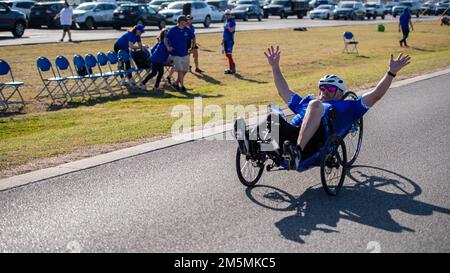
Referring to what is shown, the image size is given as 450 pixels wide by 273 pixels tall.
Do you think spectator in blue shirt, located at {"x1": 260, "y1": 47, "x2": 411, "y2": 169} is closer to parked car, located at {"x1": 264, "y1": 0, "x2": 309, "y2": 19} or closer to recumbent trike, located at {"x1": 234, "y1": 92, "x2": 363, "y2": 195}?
recumbent trike, located at {"x1": 234, "y1": 92, "x2": 363, "y2": 195}

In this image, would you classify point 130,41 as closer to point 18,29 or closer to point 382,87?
point 382,87

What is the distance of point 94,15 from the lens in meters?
40.6

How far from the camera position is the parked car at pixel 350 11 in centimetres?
6272

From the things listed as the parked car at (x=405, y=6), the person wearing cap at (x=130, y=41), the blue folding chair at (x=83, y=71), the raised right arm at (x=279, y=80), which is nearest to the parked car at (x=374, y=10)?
the parked car at (x=405, y=6)

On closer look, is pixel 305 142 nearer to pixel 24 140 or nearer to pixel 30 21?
pixel 24 140

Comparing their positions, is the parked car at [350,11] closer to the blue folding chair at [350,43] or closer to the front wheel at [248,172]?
the blue folding chair at [350,43]

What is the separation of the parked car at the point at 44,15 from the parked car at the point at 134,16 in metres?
3.98

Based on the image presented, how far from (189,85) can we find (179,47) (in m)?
1.70

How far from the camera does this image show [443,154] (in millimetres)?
9281

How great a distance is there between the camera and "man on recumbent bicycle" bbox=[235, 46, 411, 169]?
23.3ft

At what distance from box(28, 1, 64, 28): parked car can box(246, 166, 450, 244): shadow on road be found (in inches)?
1411

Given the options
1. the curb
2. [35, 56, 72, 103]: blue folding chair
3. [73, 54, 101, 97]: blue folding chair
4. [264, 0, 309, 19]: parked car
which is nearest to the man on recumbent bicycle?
the curb

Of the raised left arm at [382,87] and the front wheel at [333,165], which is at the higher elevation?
the raised left arm at [382,87]

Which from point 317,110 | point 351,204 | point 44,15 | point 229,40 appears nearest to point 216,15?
point 44,15
